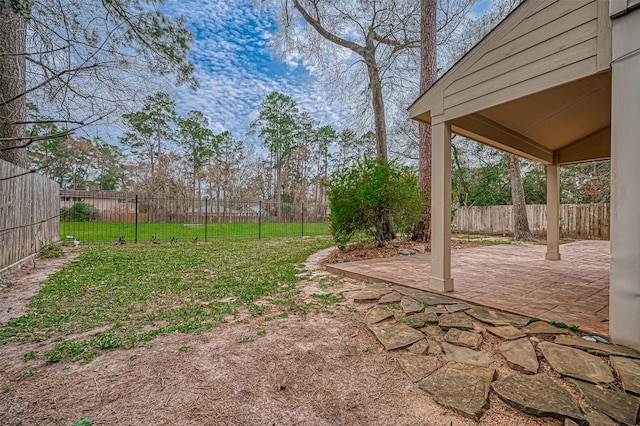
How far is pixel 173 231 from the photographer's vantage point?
10.3m

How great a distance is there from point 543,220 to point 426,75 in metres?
8.14

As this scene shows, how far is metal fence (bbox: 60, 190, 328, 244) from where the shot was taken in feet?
30.0

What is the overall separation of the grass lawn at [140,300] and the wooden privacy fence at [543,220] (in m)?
10.7

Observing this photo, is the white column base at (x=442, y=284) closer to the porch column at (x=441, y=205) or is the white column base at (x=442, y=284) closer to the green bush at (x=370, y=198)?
the porch column at (x=441, y=205)

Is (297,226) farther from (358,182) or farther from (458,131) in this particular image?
(458,131)

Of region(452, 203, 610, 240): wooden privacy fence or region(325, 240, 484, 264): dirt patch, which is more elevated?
region(452, 203, 610, 240): wooden privacy fence

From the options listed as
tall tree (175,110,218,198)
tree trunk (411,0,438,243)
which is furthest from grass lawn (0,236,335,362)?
tall tree (175,110,218,198)

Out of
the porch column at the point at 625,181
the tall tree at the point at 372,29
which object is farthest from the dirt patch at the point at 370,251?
the porch column at the point at 625,181

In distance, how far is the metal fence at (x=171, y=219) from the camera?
9156 millimetres

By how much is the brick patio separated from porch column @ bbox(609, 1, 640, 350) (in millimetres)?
264

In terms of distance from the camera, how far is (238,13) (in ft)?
25.0

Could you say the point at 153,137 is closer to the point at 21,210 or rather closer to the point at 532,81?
the point at 21,210

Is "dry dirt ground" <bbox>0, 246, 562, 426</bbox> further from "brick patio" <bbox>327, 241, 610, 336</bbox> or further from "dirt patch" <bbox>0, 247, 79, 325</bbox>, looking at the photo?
"dirt patch" <bbox>0, 247, 79, 325</bbox>

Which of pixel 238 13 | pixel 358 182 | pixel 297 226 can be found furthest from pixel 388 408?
pixel 297 226
